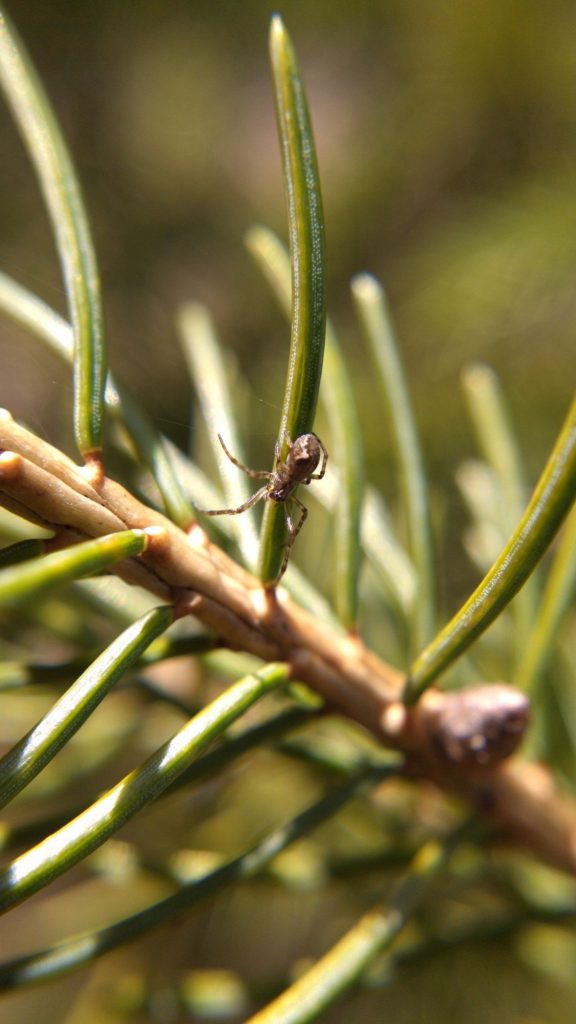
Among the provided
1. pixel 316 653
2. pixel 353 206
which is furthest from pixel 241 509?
pixel 353 206

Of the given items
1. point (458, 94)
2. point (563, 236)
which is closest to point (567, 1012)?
point (563, 236)

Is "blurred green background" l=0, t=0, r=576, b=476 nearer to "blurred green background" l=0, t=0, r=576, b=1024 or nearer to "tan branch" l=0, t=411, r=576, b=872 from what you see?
"blurred green background" l=0, t=0, r=576, b=1024

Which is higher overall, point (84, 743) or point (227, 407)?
point (227, 407)

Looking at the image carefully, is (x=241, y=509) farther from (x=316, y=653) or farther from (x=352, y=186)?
(x=352, y=186)

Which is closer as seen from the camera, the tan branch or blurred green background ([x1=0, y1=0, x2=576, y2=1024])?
the tan branch

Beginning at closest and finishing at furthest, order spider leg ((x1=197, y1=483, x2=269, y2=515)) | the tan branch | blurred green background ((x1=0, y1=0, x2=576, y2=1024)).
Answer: the tan branch
spider leg ((x1=197, y1=483, x2=269, y2=515))
blurred green background ((x1=0, y1=0, x2=576, y2=1024))

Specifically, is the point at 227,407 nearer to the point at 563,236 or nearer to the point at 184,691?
the point at 184,691

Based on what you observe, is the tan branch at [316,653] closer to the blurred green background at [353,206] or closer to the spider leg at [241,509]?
the spider leg at [241,509]

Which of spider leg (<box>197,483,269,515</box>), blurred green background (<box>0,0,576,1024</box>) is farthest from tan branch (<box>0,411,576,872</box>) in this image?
blurred green background (<box>0,0,576,1024</box>)

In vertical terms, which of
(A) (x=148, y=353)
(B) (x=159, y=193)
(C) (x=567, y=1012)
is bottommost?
(C) (x=567, y=1012)
